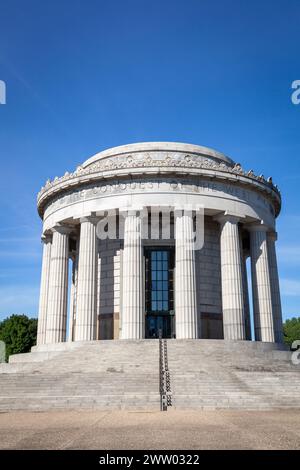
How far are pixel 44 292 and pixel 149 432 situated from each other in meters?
35.5

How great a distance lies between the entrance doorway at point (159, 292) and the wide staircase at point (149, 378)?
762 cm

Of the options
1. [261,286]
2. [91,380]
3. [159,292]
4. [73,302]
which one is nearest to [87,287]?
[159,292]

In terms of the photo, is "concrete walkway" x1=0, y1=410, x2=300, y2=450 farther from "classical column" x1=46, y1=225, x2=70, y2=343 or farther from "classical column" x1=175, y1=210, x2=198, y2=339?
"classical column" x1=46, y1=225, x2=70, y2=343

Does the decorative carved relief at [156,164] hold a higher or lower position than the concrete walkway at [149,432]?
higher

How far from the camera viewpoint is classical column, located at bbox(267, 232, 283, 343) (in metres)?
43.7

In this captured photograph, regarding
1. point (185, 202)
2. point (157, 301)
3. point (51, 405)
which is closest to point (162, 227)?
point (185, 202)

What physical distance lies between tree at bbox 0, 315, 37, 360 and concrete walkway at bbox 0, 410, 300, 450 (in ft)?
178

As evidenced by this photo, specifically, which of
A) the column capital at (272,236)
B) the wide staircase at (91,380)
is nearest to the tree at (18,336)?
the wide staircase at (91,380)

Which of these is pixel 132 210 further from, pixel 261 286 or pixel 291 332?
pixel 291 332

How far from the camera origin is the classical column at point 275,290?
43.7m

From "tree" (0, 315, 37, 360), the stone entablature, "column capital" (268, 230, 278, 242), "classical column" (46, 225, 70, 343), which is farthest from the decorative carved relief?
"tree" (0, 315, 37, 360)

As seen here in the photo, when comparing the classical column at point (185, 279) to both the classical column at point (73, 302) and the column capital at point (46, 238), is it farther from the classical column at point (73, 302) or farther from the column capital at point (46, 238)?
the column capital at point (46, 238)

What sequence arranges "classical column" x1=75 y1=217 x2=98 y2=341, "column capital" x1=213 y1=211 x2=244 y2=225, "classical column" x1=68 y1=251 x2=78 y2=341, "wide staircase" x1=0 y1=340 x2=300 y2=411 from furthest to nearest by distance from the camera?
"classical column" x1=68 y1=251 x2=78 y2=341 < "column capital" x1=213 y1=211 x2=244 y2=225 < "classical column" x1=75 y1=217 x2=98 y2=341 < "wide staircase" x1=0 y1=340 x2=300 y2=411

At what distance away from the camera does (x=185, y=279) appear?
37312 millimetres
